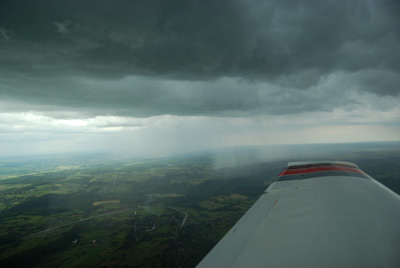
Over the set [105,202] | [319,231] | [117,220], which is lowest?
[117,220]

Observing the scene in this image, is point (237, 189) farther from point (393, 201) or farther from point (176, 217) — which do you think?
point (393, 201)

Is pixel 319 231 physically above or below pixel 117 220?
above

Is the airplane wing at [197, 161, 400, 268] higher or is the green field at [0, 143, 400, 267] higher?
the airplane wing at [197, 161, 400, 268]

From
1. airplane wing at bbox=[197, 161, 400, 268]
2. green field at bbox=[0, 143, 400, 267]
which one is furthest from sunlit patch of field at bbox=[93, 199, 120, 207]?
airplane wing at bbox=[197, 161, 400, 268]

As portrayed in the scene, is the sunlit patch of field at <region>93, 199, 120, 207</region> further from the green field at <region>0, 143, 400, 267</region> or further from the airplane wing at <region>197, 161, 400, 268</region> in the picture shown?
the airplane wing at <region>197, 161, 400, 268</region>

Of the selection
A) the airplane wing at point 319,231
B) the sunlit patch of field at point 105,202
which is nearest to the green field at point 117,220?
the sunlit patch of field at point 105,202

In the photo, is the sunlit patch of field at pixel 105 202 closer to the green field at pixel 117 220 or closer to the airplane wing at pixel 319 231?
the green field at pixel 117 220

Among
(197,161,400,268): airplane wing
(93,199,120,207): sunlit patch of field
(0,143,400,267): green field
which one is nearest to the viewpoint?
(197,161,400,268): airplane wing

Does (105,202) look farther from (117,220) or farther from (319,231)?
(319,231)

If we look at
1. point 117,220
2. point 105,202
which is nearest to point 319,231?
point 117,220
